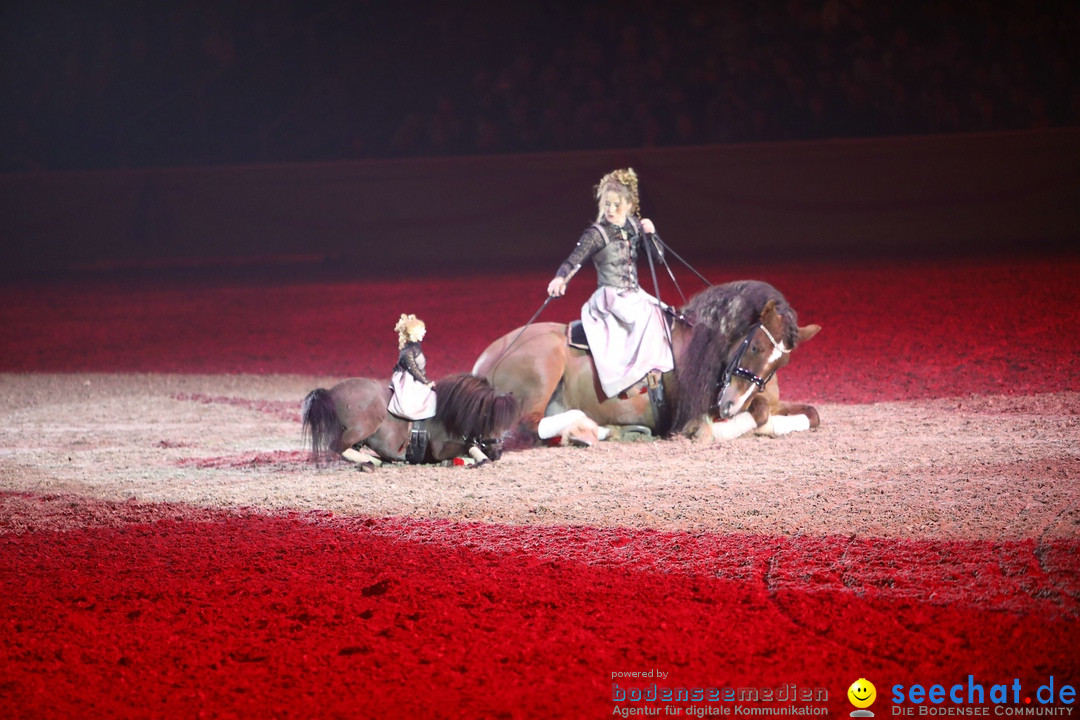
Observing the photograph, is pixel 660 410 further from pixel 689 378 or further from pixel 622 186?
pixel 622 186

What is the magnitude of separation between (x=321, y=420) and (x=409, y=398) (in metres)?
0.54

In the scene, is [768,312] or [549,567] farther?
[768,312]

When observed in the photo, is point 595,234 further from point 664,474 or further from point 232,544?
point 232,544

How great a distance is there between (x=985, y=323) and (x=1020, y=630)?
8.20 m

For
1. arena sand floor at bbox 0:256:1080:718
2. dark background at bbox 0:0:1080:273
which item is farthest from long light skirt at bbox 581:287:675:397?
dark background at bbox 0:0:1080:273

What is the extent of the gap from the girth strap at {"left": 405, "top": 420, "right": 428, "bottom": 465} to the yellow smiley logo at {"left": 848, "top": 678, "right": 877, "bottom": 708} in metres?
3.60

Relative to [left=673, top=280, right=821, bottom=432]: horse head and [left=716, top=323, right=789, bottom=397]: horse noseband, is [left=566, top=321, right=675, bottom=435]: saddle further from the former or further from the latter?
[left=716, top=323, right=789, bottom=397]: horse noseband

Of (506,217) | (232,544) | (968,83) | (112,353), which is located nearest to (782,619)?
(232,544)

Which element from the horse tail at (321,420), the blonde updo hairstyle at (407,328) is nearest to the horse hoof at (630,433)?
the blonde updo hairstyle at (407,328)

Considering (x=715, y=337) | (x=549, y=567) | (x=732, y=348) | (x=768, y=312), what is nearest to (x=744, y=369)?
(x=732, y=348)

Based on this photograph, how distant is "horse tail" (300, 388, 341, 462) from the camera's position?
600 cm

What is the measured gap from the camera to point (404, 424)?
6.40m

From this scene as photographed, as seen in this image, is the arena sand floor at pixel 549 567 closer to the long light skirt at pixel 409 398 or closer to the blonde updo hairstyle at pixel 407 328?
the long light skirt at pixel 409 398

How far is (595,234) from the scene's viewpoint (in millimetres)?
6789
